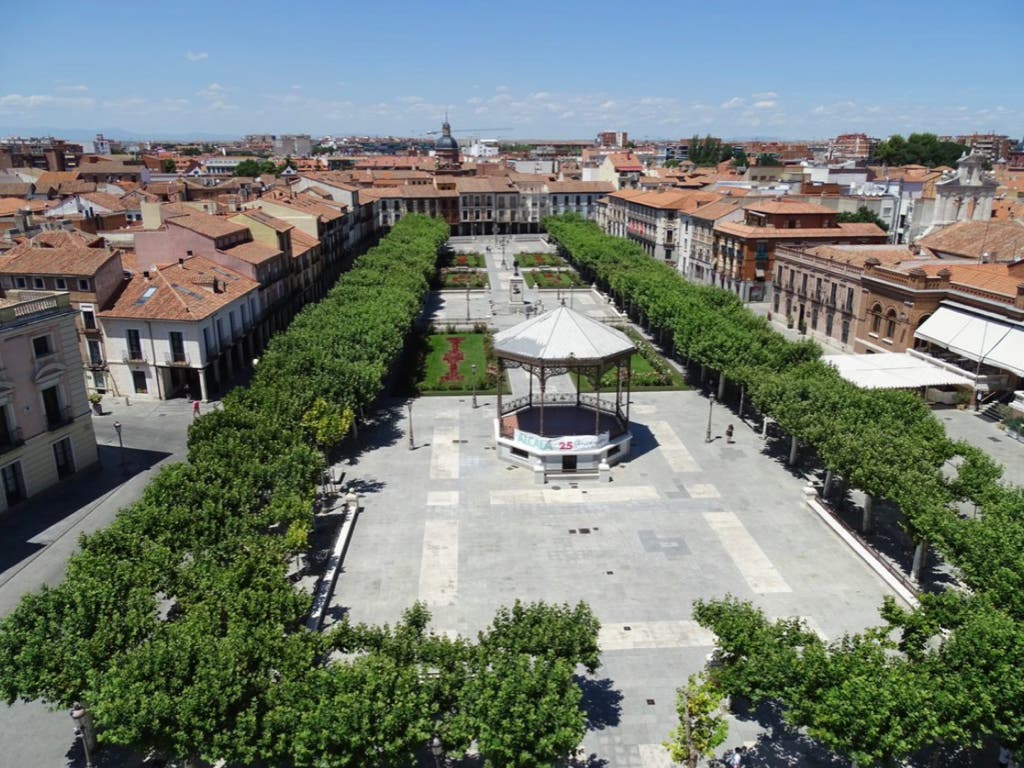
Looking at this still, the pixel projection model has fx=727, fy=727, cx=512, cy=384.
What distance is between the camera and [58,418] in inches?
1810

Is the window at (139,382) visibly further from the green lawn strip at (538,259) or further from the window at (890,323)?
the green lawn strip at (538,259)

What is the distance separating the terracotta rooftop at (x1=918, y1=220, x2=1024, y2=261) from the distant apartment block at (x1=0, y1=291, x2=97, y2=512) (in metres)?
80.7

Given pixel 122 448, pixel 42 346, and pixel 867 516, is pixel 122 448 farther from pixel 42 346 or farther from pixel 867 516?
pixel 867 516

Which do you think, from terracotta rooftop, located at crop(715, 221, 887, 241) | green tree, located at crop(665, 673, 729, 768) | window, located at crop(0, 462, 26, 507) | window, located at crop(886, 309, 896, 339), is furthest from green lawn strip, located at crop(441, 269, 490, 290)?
green tree, located at crop(665, 673, 729, 768)

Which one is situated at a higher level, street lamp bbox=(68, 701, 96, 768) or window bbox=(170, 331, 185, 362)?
window bbox=(170, 331, 185, 362)

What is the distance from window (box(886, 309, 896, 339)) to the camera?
68312 mm

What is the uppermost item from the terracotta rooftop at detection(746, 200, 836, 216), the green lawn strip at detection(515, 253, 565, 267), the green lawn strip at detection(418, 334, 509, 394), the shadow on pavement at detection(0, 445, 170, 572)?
the terracotta rooftop at detection(746, 200, 836, 216)

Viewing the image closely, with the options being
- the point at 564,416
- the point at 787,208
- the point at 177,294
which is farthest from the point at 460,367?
the point at 787,208

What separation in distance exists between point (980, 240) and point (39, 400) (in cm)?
8724

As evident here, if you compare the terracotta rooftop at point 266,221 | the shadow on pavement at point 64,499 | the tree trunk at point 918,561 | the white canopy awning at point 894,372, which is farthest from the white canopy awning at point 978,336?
the terracotta rooftop at point 266,221

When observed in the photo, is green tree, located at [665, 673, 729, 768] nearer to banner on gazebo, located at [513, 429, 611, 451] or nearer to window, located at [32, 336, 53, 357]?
banner on gazebo, located at [513, 429, 611, 451]

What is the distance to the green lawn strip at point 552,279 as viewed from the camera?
375ft

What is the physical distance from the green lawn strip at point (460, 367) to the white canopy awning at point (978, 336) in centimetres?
3788

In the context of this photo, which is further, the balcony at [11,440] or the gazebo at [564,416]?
the gazebo at [564,416]
